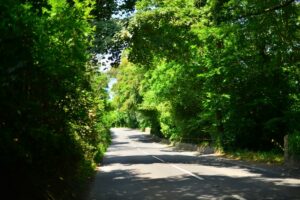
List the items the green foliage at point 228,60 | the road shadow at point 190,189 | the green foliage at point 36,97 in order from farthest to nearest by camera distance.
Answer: the green foliage at point 228,60, the road shadow at point 190,189, the green foliage at point 36,97

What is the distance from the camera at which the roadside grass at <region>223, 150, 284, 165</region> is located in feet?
→ 77.5

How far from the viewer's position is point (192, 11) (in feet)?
75.9

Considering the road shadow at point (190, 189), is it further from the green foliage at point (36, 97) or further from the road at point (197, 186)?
the green foliage at point (36, 97)

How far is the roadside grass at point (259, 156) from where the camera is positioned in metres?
23.6

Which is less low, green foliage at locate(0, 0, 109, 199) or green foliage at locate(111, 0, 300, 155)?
green foliage at locate(111, 0, 300, 155)

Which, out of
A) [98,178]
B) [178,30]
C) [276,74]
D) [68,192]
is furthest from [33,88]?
[276,74]

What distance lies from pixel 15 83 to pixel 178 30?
1674 centimetres

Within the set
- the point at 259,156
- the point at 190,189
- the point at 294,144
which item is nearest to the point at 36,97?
the point at 190,189

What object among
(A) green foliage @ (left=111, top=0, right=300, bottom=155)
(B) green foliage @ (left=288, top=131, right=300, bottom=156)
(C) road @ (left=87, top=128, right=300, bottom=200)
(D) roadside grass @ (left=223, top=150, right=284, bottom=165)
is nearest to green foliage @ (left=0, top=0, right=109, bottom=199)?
(C) road @ (left=87, top=128, right=300, bottom=200)

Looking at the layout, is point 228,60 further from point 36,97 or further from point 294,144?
point 36,97

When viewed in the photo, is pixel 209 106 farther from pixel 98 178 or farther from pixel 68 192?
pixel 68 192

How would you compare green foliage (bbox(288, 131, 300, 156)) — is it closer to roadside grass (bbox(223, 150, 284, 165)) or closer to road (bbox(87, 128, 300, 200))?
roadside grass (bbox(223, 150, 284, 165))

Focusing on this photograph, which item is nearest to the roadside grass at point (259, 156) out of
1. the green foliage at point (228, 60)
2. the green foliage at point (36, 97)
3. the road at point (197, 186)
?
the green foliage at point (228, 60)

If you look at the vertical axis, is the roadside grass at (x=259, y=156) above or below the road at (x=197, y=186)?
above
